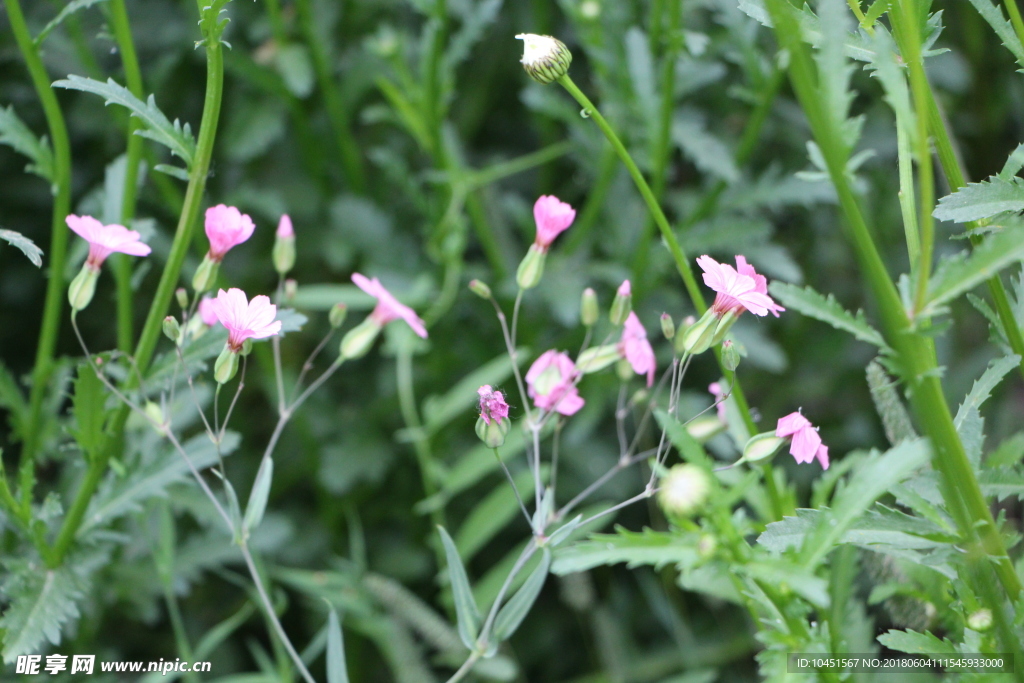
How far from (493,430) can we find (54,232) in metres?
0.54

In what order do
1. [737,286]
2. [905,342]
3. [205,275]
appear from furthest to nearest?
[205,275] → [737,286] → [905,342]

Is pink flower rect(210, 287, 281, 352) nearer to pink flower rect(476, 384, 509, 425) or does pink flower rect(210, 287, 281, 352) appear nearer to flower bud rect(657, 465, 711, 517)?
pink flower rect(476, 384, 509, 425)

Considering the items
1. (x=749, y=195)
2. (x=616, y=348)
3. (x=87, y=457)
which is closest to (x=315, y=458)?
(x=87, y=457)

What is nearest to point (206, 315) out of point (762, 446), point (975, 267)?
point (762, 446)

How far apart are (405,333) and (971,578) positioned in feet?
2.51

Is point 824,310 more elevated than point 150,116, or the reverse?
point 150,116

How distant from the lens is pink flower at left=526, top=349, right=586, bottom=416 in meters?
0.69

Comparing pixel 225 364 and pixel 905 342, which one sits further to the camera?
pixel 225 364

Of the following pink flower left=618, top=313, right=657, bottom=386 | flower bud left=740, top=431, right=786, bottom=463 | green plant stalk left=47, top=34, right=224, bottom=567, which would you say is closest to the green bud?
green plant stalk left=47, top=34, right=224, bottom=567

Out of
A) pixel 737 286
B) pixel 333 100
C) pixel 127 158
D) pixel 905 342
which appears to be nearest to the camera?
pixel 905 342

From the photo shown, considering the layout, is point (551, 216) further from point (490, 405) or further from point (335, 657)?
point (335, 657)

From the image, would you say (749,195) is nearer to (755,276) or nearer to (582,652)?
(755,276)

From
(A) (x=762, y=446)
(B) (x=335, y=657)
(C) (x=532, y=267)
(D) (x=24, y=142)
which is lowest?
(B) (x=335, y=657)

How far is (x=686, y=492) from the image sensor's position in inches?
18.6
